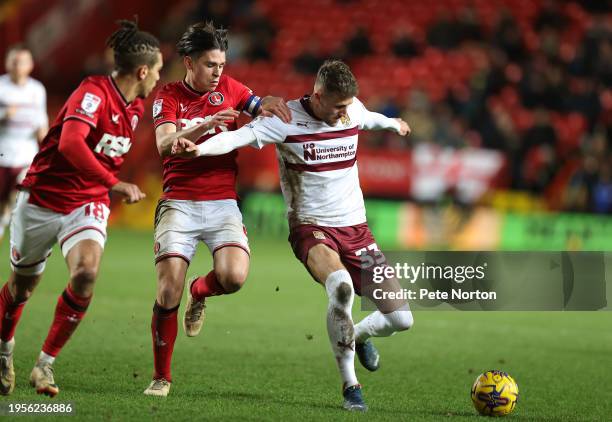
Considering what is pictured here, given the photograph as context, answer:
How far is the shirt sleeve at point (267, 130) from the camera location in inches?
260

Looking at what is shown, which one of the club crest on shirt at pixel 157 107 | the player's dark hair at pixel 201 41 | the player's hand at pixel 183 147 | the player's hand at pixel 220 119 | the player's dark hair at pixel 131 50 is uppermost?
the player's dark hair at pixel 201 41

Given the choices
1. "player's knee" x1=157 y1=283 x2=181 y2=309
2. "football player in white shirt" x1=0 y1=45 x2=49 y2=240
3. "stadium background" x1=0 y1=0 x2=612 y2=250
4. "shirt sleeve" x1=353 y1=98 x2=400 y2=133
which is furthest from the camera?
"stadium background" x1=0 y1=0 x2=612 y2=250

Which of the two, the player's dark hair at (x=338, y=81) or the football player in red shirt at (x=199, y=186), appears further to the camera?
the football player in red shirt at (x=199, y=186)

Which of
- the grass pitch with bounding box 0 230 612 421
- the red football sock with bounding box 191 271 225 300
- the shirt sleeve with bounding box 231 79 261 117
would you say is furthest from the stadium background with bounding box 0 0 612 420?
the shirt sleeve with bounding box 231 79 261 117

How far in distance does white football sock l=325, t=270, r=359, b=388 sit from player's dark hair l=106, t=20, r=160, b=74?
1.81 m

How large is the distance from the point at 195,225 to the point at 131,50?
4.16 ft

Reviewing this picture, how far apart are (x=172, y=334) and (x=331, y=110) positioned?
1.78 m

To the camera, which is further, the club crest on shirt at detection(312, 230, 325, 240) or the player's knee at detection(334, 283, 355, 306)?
the club crest on shirt at detection(312, 230, 325, 240)

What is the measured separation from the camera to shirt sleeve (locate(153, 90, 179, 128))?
6.69 meters

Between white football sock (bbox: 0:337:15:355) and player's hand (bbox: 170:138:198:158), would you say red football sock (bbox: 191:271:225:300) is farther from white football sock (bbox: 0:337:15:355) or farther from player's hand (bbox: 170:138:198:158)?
white football sock (bbox: 0:337:15:355)

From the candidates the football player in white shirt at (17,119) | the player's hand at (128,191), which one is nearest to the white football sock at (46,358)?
the player's hand at (128,191)

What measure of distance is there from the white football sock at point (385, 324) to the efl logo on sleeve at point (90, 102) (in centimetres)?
234

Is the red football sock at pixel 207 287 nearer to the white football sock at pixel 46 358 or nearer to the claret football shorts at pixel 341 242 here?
the claret football shorts at pixel 341 242

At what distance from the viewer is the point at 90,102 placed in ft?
20.2
